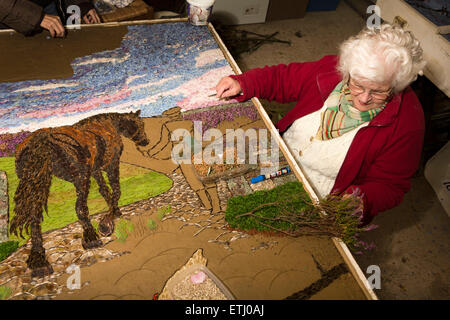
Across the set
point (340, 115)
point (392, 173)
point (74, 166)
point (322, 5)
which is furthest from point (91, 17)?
point (322, 5)

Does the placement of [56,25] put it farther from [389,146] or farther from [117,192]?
[389,146]

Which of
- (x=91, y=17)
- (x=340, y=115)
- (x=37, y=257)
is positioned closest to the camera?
(x=37, y=257)

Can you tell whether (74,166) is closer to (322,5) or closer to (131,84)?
(131,84)

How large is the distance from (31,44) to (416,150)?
2.14 m

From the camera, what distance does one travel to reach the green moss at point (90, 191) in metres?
1.25

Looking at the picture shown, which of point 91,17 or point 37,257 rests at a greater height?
point 91,17

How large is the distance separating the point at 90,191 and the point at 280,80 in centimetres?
115

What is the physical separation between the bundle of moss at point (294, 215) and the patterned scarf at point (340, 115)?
1.19 feet

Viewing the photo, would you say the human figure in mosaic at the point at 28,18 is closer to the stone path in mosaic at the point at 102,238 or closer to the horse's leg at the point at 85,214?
the horse's leg at the point at 85,214

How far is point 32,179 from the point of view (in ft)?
4.35

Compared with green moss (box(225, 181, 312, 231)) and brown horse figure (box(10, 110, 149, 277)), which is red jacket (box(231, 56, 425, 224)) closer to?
green moss (box(225, 181, 312, 231))

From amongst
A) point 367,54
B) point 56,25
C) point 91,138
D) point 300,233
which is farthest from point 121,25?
point 300,233

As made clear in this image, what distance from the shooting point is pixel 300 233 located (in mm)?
1245

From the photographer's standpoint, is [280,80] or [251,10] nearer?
[280,80]
